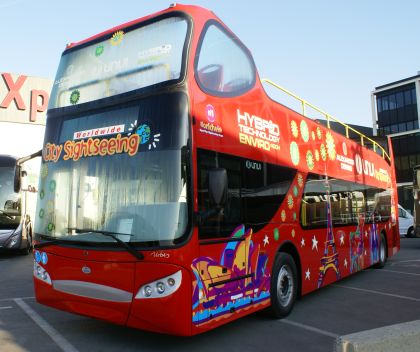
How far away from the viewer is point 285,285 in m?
6.20

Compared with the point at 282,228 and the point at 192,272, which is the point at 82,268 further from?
the point at 282,228

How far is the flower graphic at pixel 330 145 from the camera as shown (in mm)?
8172

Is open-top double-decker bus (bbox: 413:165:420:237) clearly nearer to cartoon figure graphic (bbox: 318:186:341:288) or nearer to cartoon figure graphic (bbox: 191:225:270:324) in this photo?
cartoon figure graphic (bbox: 318:186:341:288)

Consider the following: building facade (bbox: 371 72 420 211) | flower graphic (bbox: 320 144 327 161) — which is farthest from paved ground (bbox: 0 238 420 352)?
building facade (bbox: 371 72 420 211)

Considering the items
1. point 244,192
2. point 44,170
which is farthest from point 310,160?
point 44,170

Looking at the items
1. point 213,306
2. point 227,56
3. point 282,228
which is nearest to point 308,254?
point 282,228

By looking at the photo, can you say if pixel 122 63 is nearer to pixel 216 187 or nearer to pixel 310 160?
pixel 216 187

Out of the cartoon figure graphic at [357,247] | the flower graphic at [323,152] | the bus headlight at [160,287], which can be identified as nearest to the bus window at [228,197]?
the bus headlight at [160,287]

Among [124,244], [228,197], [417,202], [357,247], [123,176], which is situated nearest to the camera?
[124,244]

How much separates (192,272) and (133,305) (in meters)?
0.67

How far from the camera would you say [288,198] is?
6.41m

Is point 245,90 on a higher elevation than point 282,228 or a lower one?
higher

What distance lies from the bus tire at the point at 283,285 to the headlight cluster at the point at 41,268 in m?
2.83

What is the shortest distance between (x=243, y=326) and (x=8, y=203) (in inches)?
402
